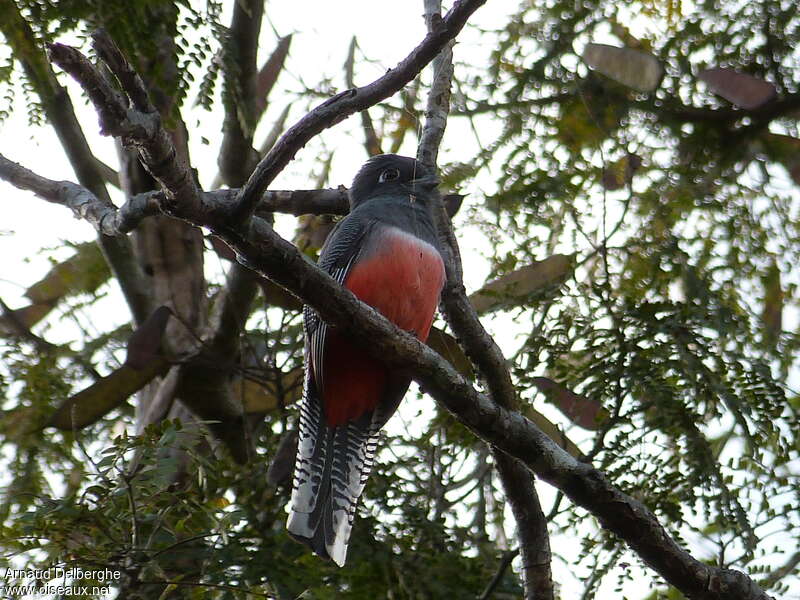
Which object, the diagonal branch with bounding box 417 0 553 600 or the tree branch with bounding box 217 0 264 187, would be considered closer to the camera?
the diagonal branch with bounding box 417 0 553 600

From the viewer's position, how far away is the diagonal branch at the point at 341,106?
Answer: 2.49 metres

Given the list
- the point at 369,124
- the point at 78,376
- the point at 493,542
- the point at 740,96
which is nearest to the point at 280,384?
the point at 78,376

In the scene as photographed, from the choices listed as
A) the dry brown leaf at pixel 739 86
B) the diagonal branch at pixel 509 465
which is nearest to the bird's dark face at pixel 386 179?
the diagonal branch at pixel 509 465

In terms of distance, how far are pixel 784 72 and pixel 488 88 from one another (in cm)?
156

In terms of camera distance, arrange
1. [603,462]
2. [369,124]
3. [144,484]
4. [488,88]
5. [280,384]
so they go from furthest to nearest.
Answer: [369,124] → [488,88] → [280,384] → [603,462] → [144,484]

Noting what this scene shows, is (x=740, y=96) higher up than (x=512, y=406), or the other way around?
(x=740, y=96)

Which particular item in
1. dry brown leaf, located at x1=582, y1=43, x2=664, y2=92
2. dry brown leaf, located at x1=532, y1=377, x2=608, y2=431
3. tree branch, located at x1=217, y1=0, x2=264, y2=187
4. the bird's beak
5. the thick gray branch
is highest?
tree branch, located at x1=217, y1=0, x2=264, y2=187

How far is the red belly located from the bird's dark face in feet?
1.41

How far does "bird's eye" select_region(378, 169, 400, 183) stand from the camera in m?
4.55

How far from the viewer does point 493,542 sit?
187 inches

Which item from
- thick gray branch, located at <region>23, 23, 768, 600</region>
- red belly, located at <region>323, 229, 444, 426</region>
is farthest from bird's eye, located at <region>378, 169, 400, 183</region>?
thick gray branch, located at <region>23, 23, 768, 600</region>

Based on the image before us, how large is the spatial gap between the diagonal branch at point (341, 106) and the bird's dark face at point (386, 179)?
65.1 inches

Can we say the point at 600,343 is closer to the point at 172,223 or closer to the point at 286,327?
the point at 286,327

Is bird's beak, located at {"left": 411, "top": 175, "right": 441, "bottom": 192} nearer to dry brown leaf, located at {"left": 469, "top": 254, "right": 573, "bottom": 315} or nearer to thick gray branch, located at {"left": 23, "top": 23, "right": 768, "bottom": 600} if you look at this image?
dry brown leaf, located at {"left": 469, "top": 254, "right": 573, "bottom": 315}
